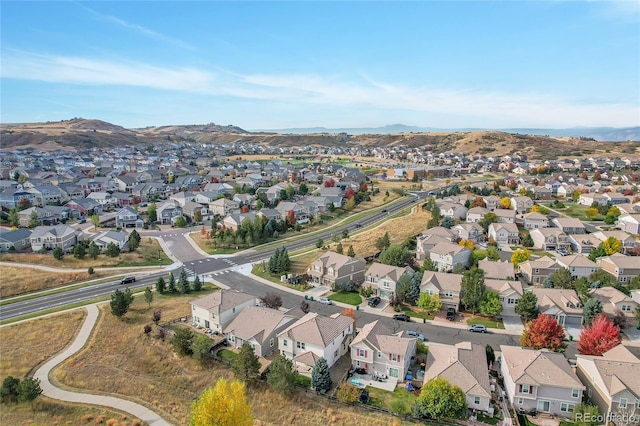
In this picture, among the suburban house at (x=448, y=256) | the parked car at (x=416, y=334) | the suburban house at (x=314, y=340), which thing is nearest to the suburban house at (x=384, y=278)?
the suburban house at (x=448, y=256)

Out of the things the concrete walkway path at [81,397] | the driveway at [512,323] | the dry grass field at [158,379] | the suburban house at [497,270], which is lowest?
the concrete walkway path at [81,397]

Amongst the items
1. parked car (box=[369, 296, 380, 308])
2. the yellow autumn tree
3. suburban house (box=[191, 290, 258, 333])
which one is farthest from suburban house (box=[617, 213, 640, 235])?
the yellow autumn tree

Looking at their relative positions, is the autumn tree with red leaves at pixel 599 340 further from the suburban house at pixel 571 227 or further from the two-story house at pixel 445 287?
the suburban house at pixel 571 227

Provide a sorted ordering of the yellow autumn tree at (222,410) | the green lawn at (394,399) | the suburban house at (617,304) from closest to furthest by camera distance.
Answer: the yellow autumn tree at (222,410)
the green lawn at (394,399)
the suburban house at (617,304)

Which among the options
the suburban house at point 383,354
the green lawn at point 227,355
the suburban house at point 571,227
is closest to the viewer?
the suburban house at point 383,354

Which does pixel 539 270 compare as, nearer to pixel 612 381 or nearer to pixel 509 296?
pixel 509 296
